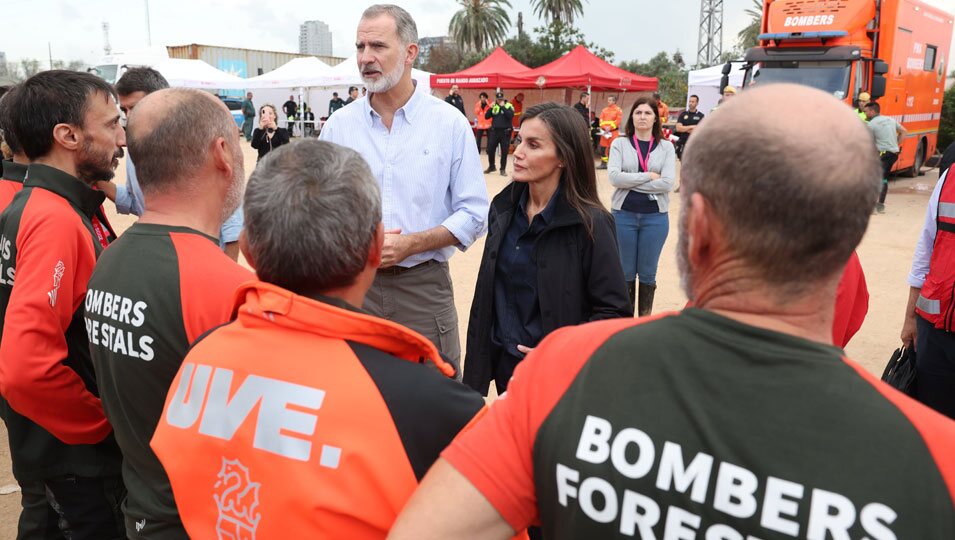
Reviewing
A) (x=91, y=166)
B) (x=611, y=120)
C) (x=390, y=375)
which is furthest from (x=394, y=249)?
(x=611, y=120)

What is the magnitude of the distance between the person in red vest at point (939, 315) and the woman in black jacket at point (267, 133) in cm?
1051

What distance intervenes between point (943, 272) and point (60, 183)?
3735 millimetres

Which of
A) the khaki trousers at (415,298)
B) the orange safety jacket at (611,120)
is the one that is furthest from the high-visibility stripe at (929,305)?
the orange safety jacket at (611,120)

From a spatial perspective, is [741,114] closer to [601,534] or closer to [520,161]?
[601,534]

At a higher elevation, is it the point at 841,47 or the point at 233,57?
the point at 233,57

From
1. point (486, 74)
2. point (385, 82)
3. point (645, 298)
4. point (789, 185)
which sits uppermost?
point (486, 74)

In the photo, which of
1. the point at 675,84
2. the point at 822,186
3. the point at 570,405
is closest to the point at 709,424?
the point at 570,405

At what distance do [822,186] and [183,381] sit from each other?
1.30 meters

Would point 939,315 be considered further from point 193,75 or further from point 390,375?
point 193,75

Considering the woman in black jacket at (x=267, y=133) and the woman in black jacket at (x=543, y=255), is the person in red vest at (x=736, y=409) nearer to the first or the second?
the woman in black jacket at (x=543, y=255)

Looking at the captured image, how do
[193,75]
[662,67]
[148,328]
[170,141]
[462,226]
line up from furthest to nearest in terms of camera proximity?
1. [662,67]
2. [193,75]
3. [462,226]
4. [170,141]
5. [148,328]

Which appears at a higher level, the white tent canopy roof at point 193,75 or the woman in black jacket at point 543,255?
the white tent canopy roof at point 193,75

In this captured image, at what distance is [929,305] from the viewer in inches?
125

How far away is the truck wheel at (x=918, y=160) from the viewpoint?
1634 centimetres
